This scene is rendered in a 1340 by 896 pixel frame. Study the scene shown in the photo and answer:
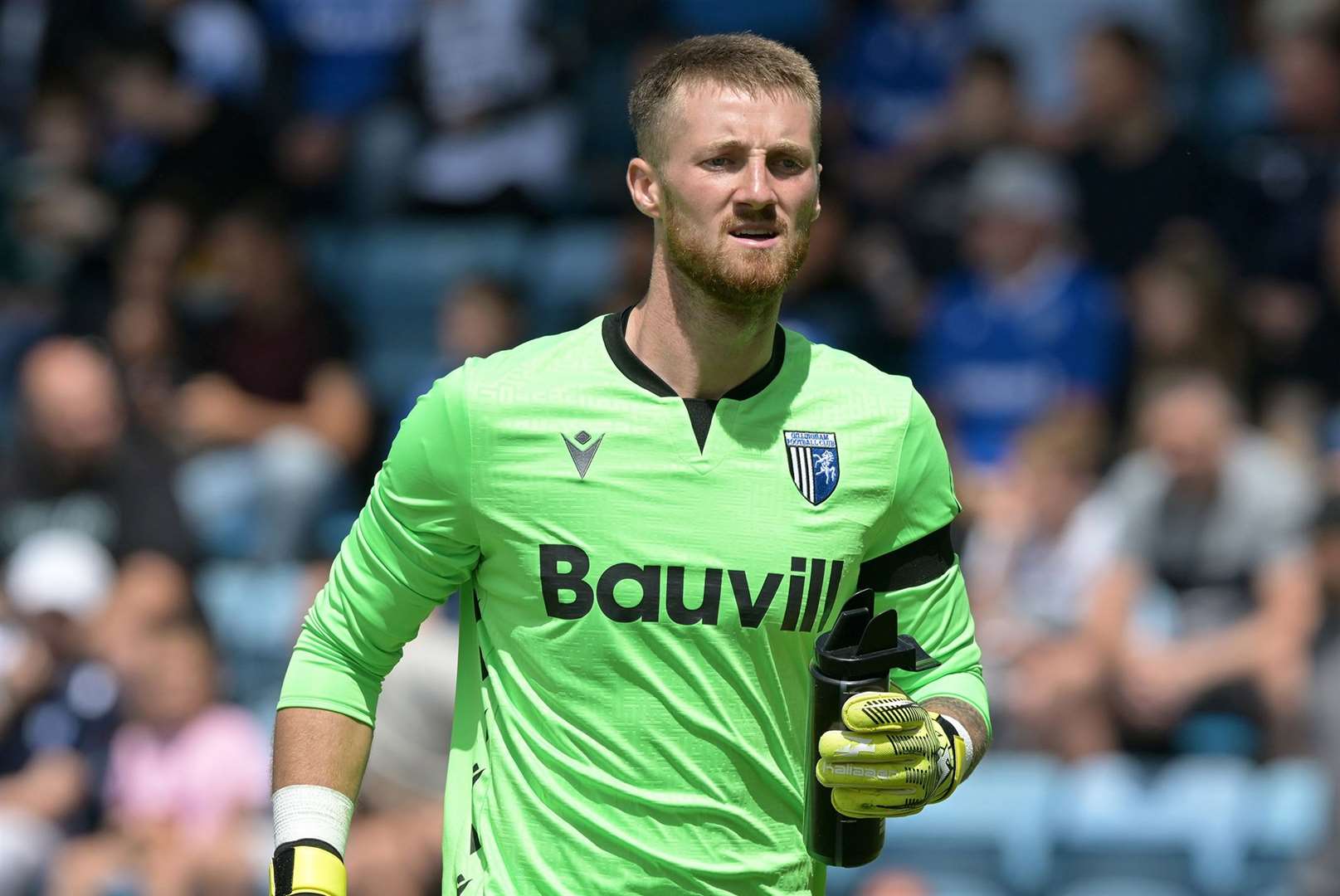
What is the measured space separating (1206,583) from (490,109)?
4.52 meters

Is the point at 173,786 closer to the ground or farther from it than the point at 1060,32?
closer to the ground

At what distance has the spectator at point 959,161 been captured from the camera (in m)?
9.58

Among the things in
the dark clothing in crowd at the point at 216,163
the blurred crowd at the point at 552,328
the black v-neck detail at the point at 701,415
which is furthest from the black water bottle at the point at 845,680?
the dark clothing in crowd at the point at 216,163

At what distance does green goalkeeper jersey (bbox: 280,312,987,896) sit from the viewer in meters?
3.33

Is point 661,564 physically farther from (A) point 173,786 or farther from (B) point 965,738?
(A) point 173,786

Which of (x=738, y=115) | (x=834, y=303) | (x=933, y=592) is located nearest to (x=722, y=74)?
(x=738, y=115)

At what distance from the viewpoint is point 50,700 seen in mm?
8500

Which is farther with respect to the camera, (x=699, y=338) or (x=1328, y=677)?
(x=1328, y=677)

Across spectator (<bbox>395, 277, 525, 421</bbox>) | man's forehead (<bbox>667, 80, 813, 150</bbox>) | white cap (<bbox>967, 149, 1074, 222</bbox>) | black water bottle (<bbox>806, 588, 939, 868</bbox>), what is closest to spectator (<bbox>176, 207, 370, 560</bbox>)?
spectator (<bbox>395, 277, 525, 421</bbox>)

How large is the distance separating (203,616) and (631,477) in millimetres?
5600

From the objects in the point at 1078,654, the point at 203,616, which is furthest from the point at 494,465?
the point at 203,616

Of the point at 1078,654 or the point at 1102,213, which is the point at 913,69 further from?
the point at 1078,654

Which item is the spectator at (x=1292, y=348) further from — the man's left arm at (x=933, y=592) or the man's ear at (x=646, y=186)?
the man's ear at (x=646, y=186)

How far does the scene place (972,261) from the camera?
9367 mm
